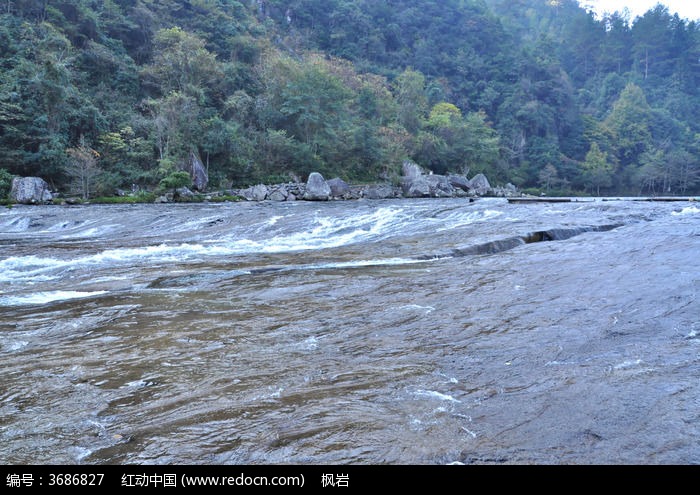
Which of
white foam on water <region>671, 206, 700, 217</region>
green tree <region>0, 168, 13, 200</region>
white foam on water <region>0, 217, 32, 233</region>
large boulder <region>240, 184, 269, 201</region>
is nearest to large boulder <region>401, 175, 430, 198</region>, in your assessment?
large boulder <region>240, 184, 269, 201</region>

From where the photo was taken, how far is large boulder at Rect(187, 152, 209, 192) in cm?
2973

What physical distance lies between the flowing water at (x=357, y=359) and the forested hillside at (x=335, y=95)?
77.6ft

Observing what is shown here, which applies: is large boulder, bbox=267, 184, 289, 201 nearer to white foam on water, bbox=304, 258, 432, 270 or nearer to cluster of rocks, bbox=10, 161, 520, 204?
cluster of rocks, bbox=10, 161, 520, 204

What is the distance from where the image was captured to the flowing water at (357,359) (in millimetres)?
2529

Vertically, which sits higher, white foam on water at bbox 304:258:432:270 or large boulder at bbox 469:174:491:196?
large boulder at bbox 469:174:491:196

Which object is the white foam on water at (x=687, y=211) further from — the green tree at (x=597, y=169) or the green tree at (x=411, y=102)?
the green tree at (x=597, y=169)

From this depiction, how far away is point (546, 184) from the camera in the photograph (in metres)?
56.0

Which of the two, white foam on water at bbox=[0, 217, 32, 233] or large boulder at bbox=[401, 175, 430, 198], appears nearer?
white foam on water at bbox=[0, 217, 32, 233]

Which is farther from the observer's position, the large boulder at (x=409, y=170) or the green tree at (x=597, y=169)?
the green tree at (x=597, y=169)

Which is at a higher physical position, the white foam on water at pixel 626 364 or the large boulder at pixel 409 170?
the large boulder at pixel 409 170

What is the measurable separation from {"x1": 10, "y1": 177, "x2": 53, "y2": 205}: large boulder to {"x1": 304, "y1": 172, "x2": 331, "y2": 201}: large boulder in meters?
14.9

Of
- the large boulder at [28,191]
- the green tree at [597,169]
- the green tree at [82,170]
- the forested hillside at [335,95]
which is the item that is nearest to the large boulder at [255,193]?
the forested hillside at [335,95]

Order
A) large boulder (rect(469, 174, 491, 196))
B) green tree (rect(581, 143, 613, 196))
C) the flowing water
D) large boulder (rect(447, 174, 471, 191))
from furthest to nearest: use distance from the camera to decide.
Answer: green tree (rect(581, 143, 613, 196)) → large boulder (rect(469, 174, 491, 196)) → large boulder (rect(447, 174, 471, 191)) → the flowing water

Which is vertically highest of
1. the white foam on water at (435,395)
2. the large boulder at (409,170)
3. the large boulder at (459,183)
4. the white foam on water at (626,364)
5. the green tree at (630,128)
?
the green tree at (630,128)
